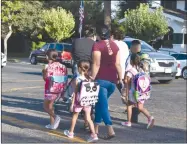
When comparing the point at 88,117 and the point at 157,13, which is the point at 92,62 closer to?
the point at 88,117

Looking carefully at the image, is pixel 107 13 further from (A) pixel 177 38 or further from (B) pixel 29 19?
(A) pixel 177 38

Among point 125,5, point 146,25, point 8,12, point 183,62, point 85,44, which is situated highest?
point 125,5

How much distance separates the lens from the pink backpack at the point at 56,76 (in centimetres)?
945

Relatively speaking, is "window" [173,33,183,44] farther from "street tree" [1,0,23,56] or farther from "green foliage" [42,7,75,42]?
"street tree" [1,0,23,56]

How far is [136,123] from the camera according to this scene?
1091 cm

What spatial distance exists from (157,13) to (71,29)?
286 inches

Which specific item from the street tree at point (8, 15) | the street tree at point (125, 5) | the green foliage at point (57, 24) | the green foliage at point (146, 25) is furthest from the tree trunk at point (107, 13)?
the street tree at point (125, 5)

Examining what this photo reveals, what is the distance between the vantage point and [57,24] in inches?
1681

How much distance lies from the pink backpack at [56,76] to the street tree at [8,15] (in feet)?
108

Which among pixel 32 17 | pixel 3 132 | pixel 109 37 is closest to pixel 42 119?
pixel 3 132

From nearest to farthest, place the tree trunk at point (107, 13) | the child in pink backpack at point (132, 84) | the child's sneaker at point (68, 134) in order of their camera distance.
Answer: the child's sneaker at point (68, 134) → the child in pink backpack at point (132, 84) → the tree trunk at point (107, 13)

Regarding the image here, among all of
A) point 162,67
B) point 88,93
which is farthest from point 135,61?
point 162,67

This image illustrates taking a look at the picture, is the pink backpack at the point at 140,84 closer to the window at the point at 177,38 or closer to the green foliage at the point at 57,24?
the green foliage at the point at 57,24

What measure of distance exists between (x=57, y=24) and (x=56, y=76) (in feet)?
110
